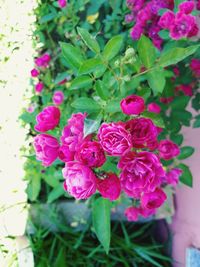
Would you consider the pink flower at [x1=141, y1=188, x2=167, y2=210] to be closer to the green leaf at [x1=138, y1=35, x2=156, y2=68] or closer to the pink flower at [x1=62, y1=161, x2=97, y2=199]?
the pink flower at [x1=62, y1=161, x2=97, y2=199]

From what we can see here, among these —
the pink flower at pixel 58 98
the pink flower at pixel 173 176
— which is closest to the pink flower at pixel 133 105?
the pink flower at pixel 173 176

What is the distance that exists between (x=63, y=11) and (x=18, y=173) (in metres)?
0.72

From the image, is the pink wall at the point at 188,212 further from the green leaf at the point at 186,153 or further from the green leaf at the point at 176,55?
the green leaf at the point at 176,55

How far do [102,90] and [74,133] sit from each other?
133 mm

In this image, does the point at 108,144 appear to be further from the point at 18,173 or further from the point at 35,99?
the point at 18,173

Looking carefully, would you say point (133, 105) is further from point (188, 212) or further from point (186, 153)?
point (188, 212)

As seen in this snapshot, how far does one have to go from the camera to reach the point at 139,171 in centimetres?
80

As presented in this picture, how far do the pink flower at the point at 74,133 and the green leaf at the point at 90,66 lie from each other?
11cm

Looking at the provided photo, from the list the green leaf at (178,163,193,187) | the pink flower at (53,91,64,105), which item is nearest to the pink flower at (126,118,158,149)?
the green leaf at (178,163,193,187)

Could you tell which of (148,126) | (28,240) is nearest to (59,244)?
(28,240)

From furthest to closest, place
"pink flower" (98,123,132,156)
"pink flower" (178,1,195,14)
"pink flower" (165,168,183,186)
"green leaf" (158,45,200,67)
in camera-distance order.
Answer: "pink flower" (165,168,183,186), "pink flower" (178,1,195,14), "green leaf" (158,45,200,67), "pink flower" (98,123,132,156)

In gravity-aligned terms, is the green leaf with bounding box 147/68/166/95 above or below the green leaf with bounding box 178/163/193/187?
above

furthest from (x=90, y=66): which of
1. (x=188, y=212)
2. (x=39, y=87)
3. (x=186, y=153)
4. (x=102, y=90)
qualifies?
(x=188, y=212)

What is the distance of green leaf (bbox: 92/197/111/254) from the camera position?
101 cm
